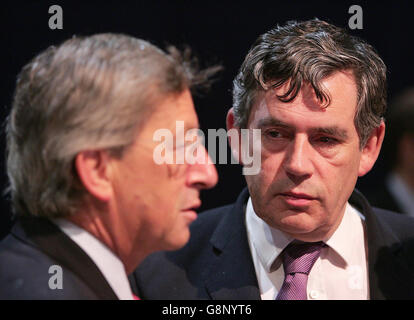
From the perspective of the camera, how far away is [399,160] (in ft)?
11.2

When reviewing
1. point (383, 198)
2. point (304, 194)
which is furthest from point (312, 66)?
point (383, 198)

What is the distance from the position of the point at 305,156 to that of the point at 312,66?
0.94 ft

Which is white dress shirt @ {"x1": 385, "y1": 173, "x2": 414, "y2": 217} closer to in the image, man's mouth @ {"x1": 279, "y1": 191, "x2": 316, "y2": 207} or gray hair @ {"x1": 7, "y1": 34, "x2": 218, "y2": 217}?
man's mouth @ {"x1": 279, "y1": 191, "x2": 316, "y2": 207}

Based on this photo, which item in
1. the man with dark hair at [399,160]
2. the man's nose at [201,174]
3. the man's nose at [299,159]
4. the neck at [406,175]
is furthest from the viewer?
the neck at [406,175]

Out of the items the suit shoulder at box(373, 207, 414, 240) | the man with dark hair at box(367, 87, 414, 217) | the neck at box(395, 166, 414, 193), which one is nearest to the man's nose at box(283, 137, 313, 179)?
the suit shoulder at box(373, 207, 414, 240)

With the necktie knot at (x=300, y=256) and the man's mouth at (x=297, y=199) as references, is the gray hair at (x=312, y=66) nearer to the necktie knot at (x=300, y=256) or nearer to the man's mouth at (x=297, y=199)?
the man's mouth at (x=297, y=199)

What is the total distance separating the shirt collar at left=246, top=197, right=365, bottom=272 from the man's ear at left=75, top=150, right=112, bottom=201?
0.82m

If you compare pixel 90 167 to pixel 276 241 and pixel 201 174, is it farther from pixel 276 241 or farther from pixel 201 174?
pixel 276 241

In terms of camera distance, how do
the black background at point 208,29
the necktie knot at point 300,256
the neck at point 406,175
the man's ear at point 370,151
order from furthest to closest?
the neck at point 406,175, the black background at point 208,29, the man's ear at point 370,151, the necktie knot at point 300,256

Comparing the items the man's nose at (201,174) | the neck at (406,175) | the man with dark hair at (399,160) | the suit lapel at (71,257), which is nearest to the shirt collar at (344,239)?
the man's nose at (201,174)

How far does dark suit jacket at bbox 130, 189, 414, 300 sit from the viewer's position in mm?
1991

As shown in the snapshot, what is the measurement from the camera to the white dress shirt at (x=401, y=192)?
312 centimetres

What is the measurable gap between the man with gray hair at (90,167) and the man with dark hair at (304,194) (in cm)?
53
